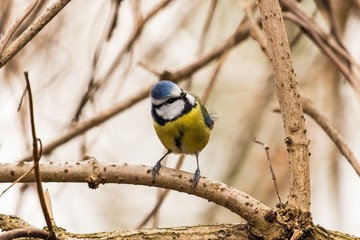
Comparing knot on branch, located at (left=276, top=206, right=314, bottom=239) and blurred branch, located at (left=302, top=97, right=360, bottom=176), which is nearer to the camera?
knot on branch, located at (left=276, top=206, right=314, bottom=239)

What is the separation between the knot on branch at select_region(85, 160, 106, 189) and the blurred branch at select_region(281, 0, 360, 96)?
3.69 feet

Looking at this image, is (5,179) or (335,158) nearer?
(5,179)

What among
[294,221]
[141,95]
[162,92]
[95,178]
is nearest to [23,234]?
[95,178]

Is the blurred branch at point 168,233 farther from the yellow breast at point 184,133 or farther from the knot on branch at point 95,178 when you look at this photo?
the yellow breast at point 184,133

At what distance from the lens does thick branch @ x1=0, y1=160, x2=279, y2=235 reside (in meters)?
1.71

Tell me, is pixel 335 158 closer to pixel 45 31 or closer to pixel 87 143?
pixel 87 143

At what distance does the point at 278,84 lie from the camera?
1.82 meters

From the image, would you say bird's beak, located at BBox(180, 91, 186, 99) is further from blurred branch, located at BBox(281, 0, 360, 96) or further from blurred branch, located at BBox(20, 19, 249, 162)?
blurred branch, located at BBox(281, 0, 360, 96)

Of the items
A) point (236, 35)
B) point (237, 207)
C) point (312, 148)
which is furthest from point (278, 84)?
point (312, 148)

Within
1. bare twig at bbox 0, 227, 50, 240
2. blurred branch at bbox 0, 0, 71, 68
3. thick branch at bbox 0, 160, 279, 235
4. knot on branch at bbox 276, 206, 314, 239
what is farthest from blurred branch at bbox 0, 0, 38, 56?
knot on branch at bbox 276, 206, 314, 239

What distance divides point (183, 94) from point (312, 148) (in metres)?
1.38

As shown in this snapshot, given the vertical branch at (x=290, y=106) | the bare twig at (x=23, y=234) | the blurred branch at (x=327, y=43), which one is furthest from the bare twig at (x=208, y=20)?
the bare twig at (x=23, y=234)

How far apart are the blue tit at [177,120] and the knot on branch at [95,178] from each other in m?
0.77

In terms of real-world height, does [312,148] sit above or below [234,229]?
above
